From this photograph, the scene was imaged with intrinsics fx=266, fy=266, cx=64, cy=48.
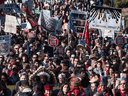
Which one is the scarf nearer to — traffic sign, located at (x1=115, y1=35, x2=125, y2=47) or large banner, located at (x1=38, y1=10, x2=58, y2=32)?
large banner, located at (x1=38, y1=10, x2=58, y2=32)

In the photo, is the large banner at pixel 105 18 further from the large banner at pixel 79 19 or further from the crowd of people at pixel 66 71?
the large banner at pixel 79 19

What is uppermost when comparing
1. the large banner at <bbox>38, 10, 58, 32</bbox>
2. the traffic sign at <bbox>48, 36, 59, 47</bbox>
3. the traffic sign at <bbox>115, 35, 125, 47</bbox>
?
the large banner at <bbox>38, 10, 58, 32</bbox>

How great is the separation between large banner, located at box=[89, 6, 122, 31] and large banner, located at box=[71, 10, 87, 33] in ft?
3.72

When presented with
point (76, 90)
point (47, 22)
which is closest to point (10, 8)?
point (47, 22)

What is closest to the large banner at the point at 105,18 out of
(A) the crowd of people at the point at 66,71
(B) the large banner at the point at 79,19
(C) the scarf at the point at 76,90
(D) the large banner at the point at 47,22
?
(A) the crowd of people at the point at 66,71

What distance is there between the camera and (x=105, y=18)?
9836 mm

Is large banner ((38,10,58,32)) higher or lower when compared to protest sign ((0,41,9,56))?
higher

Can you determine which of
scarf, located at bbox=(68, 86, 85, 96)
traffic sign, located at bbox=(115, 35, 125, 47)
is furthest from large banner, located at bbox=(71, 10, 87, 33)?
scarf, located at bbox=(68, 86, 85, 96)

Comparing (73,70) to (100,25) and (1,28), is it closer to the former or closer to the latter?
(100,25)

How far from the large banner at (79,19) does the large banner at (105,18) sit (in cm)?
113

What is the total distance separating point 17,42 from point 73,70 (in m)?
4.90

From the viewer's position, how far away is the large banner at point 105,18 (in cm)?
984

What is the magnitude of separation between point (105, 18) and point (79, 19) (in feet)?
4.92

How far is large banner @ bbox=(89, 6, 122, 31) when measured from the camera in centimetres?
984
